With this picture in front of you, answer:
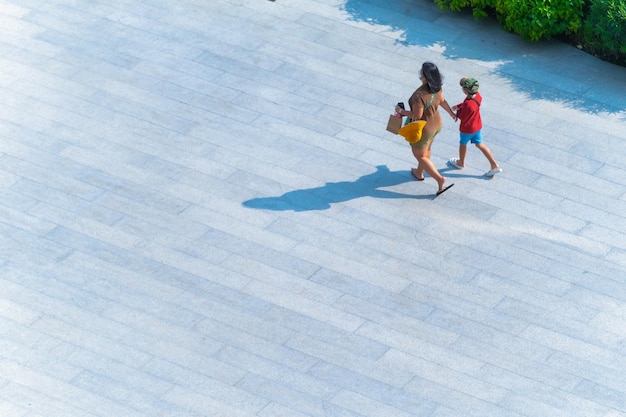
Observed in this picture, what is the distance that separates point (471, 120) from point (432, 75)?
2.91ft

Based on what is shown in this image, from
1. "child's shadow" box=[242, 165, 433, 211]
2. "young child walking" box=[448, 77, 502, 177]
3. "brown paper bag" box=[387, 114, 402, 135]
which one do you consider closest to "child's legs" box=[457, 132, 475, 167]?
"young child walking" box=[448, 77, 502, 177]

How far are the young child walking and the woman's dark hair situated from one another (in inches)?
14.7

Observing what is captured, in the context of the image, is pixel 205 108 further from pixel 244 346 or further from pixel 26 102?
pixel 244 346

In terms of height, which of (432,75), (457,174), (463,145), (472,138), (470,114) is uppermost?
(432,75)

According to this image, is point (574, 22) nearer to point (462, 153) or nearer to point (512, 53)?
point (512, 53)

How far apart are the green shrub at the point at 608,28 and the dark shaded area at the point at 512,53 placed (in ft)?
0.62

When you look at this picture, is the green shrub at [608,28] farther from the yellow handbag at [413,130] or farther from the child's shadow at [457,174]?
the yellow handbag at [413,130]

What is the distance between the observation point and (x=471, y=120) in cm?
1313

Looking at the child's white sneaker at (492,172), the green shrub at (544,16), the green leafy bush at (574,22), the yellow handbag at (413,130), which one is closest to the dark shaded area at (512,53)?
the green leafy bush at (574,22)

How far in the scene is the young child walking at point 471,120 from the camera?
12.9 m

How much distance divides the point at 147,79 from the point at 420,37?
3.75m

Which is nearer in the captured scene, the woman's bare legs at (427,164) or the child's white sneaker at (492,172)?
the woman's bare legs at (427,164)

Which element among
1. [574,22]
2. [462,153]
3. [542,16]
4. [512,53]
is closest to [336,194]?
[462,153]

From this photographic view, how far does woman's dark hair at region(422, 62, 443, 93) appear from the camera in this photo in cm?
1252
